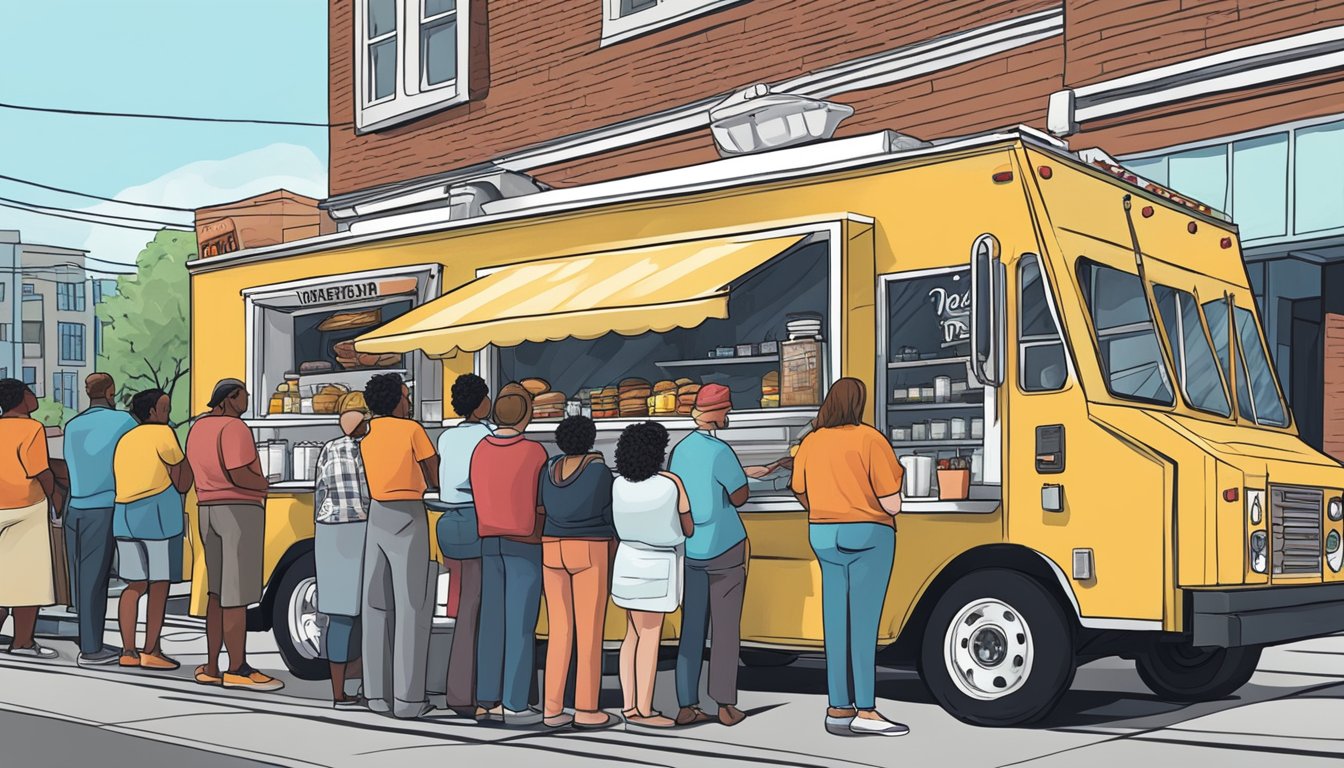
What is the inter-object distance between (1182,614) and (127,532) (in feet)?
22.7

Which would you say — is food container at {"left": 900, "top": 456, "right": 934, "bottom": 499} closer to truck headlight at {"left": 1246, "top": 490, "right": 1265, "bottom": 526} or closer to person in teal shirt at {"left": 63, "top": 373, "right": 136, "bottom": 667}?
truck headlight at {"left": 1246, "top": 490, "right": 1265, "bottom": 526}

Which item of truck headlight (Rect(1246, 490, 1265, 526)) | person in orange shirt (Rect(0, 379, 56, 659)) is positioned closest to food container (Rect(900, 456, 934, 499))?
truck headlight (Rect(1246, 490, 1265, 526))

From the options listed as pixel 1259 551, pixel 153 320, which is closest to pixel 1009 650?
pixel 1259 551

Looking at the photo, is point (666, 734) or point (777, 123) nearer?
point (666, 734)

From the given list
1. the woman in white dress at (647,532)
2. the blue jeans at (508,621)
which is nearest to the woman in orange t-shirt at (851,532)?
the woman in white dress at (647,532)

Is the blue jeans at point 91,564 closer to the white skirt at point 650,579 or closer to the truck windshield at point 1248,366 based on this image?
the white skirt at point 650,579

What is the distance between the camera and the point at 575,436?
853 centimetres

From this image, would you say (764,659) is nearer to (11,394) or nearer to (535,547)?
(535,547)

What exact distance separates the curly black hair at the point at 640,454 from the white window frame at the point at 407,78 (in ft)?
43.8

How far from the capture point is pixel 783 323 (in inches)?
390

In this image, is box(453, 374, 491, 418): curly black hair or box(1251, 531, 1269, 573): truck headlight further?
box(453, 374, 491, 418): curly black hair

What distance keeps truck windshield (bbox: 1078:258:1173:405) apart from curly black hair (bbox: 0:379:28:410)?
7.63 m

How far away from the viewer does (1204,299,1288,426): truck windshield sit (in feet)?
31.3

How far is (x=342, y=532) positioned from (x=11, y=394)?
12.7 ft
